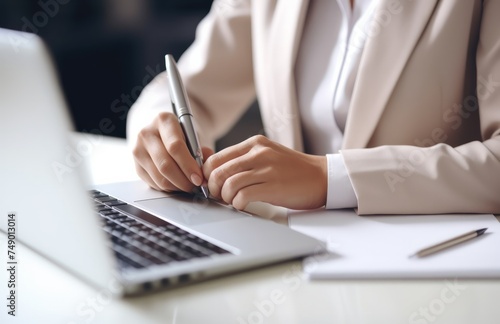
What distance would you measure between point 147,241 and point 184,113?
1.07 ft

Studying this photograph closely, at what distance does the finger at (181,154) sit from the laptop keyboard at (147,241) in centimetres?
11

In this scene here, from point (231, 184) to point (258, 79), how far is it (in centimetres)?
56

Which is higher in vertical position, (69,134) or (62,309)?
(69,134)

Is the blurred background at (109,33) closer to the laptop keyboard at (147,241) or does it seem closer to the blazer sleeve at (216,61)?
the blazer sleeve at (216,61)

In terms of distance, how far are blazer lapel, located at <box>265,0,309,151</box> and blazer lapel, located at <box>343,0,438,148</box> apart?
0.15m

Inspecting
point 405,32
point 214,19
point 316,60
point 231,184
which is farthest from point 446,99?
point 214,19

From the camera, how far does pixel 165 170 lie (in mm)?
736

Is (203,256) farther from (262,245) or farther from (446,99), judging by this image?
(446,99)

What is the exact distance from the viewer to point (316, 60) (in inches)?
41.6

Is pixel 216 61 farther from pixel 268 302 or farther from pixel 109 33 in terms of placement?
pixel 109 33

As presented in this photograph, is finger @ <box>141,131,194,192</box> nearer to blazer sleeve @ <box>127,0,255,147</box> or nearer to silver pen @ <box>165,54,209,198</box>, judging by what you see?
silver pen @ <box>165,54,209,198</box>

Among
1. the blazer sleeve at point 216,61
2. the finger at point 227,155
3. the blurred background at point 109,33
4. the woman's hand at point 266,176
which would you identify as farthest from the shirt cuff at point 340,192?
the blurred background at point 109,33

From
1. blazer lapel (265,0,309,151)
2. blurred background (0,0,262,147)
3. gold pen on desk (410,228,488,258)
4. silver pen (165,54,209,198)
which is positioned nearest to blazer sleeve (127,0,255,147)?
blazer lapel (265,0,309,151)

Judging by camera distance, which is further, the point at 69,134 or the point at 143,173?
the point at 143,173
